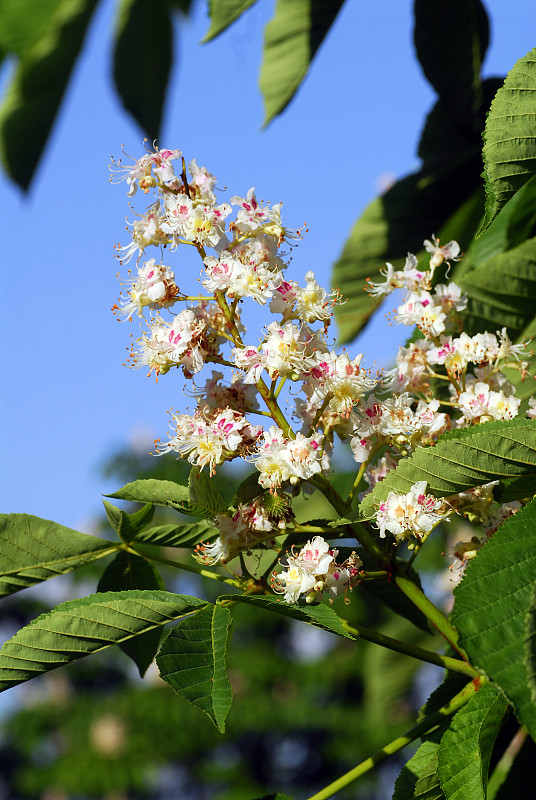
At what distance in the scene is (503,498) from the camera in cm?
119

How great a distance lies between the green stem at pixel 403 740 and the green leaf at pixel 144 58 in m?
1.58

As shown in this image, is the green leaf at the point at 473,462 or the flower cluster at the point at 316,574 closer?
the green leaf at the point at 473,462

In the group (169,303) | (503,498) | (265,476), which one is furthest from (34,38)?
(503,498)

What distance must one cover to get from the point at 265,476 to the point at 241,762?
14664mm

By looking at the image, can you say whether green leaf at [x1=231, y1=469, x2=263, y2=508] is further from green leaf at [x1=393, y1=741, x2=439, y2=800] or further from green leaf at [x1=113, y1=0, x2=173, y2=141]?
green leaf at [x1=113, y1=0, x2=173, y2=141]

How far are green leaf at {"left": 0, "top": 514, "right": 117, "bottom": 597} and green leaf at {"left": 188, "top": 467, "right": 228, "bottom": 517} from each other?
0.28 meters

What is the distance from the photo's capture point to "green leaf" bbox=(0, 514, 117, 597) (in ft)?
4.39

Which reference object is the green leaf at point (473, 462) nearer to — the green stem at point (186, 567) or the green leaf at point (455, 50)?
the green stem at point (186, 567)

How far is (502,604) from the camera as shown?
38.4 inches

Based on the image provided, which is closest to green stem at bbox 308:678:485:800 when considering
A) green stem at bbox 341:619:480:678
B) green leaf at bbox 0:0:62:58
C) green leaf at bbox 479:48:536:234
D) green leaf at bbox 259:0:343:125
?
green stem at bbox 341:619:480:678

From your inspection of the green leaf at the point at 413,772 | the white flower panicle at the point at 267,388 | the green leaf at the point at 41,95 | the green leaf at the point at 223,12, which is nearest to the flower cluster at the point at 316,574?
the white flower panicle at the point at 267,388

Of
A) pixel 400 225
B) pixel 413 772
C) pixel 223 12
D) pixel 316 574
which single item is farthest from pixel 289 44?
pixel 413 772

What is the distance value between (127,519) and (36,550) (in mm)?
155

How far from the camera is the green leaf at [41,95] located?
1660 millimetres
